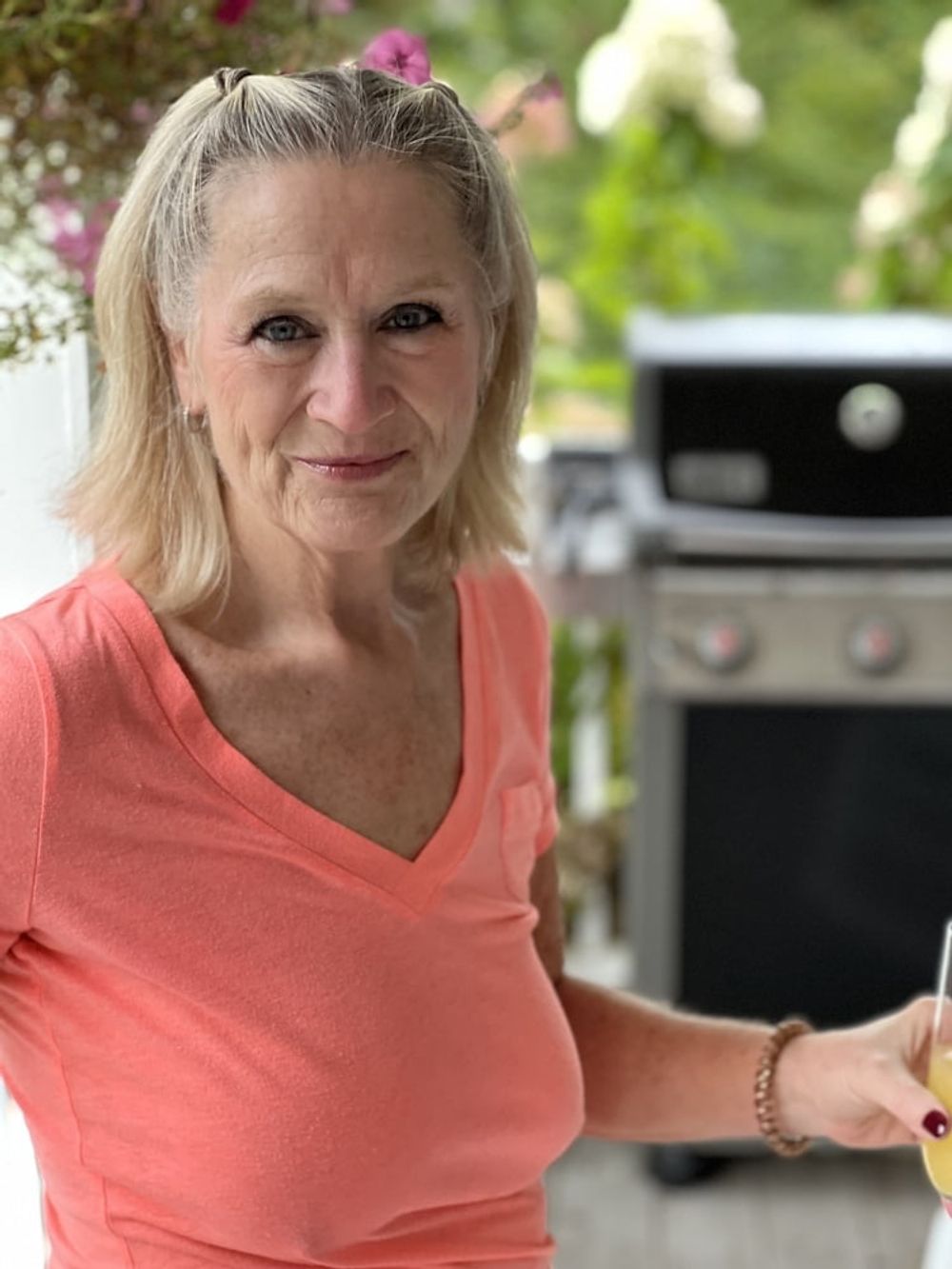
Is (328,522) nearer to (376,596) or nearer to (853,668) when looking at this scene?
(376,596)

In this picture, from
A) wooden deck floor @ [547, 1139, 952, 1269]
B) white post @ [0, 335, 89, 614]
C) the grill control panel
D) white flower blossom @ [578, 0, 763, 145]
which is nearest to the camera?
white post @ [0, 335, 89, 614]

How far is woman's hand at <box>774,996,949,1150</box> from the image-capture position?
48.0 inches

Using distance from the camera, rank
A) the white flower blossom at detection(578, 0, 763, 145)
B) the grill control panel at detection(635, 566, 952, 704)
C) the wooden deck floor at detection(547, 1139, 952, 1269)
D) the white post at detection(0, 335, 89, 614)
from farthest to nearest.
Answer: the white flower blossom at detection(578, 0, 763, 145)
the wooden deck floor at detection(547, 1139, 952, 1269)
the grill control panel at detection(635, 566, 952, 704)
the white post at detection(0, 335, 89, 614)

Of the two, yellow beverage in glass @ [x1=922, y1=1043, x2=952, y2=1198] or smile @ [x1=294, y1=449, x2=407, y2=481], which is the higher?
smile @ [x1=294, y1=449, x2=407, y2=481]

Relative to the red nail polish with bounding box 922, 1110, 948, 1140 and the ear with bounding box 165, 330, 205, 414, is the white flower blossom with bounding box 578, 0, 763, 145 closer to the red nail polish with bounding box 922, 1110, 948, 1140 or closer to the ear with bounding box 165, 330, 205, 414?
the ear with bounding box 165, 330, 205, 414

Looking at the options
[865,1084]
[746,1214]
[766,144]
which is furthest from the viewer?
[766,144]

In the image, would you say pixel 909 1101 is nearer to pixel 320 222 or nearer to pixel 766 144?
pixel 320 222

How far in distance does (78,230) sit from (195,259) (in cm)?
35

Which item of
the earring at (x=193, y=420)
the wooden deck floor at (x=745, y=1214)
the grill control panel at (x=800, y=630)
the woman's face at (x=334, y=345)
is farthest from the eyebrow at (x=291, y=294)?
the wooden deck floor at (x=745, y=1214)

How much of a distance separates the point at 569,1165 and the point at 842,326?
1.39 m

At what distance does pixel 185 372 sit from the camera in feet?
3.77

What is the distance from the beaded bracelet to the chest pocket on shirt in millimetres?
216

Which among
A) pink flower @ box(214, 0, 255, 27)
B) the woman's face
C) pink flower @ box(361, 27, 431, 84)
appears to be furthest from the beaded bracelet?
pink flower @ box(214, 0, 255, 27)

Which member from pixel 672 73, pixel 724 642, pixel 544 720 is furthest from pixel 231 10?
pixel 672 73
